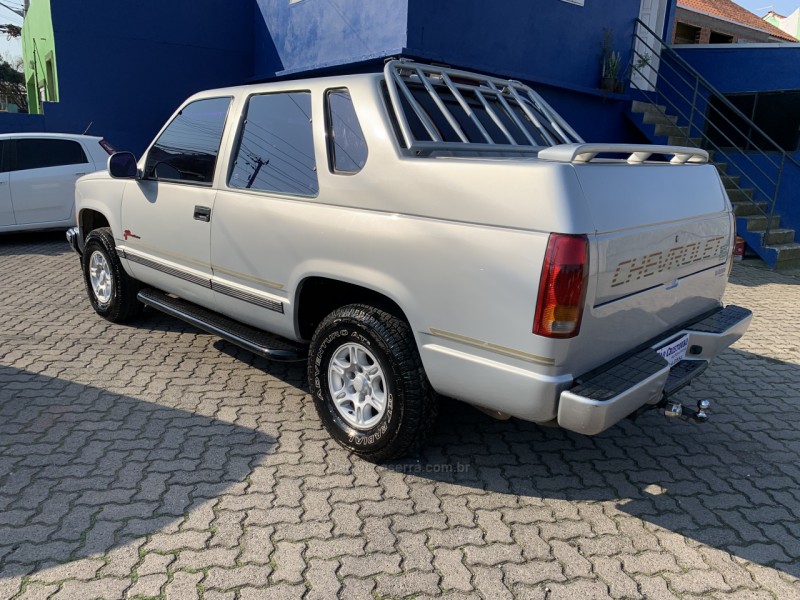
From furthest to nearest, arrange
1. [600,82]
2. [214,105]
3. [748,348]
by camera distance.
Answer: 1. [600,82]
2. [748,348]
3. [214,105]

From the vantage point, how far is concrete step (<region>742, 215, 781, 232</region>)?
956cm

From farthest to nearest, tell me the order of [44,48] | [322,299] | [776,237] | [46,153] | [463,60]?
1. [44,48]
2. [776,237]
3. [46,153]
4. [463,60]
5. [322,299]

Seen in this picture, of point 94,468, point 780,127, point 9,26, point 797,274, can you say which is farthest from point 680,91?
point 9,26

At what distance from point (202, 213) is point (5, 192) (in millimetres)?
6644

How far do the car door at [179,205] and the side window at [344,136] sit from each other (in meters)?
1.00

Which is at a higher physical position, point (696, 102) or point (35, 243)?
point (696, 102)

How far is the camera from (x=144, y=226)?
15.6 ft

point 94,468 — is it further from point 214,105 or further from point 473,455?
point 214,105

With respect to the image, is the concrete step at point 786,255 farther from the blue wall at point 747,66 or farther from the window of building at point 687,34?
the window of building at point 687,34

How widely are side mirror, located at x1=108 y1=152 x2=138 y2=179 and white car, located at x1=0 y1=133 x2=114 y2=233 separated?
17.8ft

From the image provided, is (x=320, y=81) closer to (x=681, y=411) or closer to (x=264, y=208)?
(x=264, y=208)

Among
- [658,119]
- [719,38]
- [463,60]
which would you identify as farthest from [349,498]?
[719,38]

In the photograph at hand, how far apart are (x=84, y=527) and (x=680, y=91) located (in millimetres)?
11572

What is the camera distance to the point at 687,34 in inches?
773
